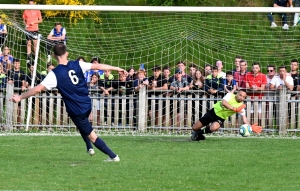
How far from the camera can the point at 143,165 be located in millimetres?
10977

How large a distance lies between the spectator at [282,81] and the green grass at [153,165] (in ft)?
7.95

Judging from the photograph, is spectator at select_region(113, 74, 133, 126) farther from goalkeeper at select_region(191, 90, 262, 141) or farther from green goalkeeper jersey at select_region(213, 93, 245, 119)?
green goalkeeper jersey at select_region(213, 93, 245, 119)

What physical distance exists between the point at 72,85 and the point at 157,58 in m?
8.73

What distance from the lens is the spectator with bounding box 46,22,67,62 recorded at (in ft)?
60.0

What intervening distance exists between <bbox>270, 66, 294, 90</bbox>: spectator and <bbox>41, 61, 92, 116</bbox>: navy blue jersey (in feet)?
25.1

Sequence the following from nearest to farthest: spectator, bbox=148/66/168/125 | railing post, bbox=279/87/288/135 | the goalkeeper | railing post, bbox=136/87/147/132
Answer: the goalkeeper, railing post, bbox=279/87/288/135, railing post, bbox=136/87/147/132, spectator, bbox=148/66/168/125

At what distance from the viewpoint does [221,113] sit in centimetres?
1531

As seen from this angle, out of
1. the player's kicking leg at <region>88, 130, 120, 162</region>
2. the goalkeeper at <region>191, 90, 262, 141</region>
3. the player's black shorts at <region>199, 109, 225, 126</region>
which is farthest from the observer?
the player's black shorts at <region>199, 109, 225, 126</region>

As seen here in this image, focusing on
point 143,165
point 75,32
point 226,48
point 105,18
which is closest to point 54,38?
point 75,32

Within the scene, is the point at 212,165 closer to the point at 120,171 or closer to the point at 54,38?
the point at 120,171

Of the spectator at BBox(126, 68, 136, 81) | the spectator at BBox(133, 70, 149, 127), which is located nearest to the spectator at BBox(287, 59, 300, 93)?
the spectator at BBox(133, 70, 149, 127)

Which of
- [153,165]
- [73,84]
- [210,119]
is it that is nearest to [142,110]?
[210,119]

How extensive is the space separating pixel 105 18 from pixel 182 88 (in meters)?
4.31

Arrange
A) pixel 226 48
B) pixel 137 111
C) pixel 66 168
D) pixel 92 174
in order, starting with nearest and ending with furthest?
1. pixel 92 174
2. pixel 66 168
3. pixel 137 111
4. pixel 226 48
